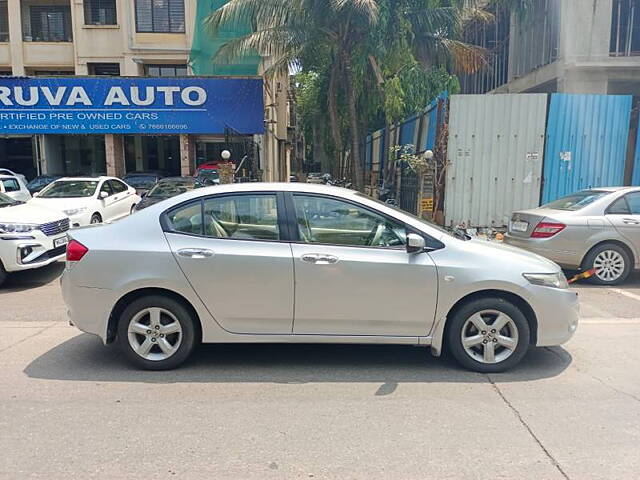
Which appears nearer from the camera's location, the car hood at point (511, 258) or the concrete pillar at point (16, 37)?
the car hood at point (511, 258)

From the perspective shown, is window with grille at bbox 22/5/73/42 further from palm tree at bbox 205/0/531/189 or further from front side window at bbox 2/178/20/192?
front side window at bbox 2/178/20/192

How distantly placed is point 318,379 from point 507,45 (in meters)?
26.7

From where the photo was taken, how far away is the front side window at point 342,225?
14.6ft

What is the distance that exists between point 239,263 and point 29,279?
18.6ft

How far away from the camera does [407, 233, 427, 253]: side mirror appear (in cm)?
423

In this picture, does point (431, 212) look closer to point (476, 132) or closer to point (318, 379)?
point (476, 132)

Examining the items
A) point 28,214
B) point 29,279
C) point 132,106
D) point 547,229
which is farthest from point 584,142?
point 132,106

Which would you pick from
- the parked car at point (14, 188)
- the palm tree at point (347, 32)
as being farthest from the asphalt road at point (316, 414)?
the palm tree at point (347, 32)

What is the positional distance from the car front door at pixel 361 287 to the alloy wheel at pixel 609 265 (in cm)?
473

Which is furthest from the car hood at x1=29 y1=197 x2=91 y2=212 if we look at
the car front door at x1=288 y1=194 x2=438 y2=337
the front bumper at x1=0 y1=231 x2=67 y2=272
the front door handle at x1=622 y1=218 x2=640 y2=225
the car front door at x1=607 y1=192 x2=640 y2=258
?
the front door handle at x1=622 y1=218 x2=640 y2=225

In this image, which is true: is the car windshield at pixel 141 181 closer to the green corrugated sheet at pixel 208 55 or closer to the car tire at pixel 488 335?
the green corrugated sheet at pixel 208 55

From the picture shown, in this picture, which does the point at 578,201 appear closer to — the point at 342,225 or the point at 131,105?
the point at 342,225

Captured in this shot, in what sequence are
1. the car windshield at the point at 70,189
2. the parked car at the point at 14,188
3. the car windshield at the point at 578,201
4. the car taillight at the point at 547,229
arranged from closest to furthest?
the car taillight at the point at 547,229, the car windshield at the point at 578,201, the car windshield at the point at 70,189, the parked car at the point at 14,188

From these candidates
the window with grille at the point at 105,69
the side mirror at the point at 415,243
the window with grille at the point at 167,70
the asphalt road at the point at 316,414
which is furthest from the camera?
the window with grille at the point at 167,70
